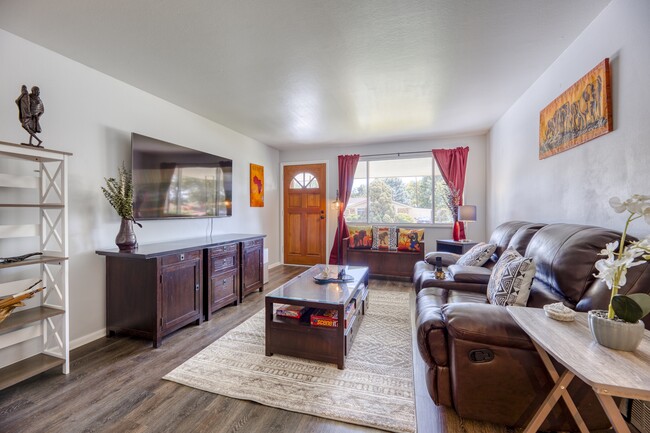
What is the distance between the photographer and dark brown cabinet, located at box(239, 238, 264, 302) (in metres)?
3.54

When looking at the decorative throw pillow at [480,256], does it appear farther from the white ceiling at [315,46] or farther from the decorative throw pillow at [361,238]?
the decorative throw pillow at [361,238]

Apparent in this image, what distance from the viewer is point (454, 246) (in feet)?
14.3

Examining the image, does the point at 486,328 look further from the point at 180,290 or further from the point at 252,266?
the point at 252,266

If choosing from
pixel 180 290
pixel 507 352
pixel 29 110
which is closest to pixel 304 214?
pixel 180 290

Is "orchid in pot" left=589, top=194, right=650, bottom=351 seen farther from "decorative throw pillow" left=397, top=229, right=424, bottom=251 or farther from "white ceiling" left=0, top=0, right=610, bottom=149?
"decorative throw pillow" left=397, top=229, right=424, bottom=251

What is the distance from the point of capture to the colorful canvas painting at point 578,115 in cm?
180

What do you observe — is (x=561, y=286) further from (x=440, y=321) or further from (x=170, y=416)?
(x=170, y=416)

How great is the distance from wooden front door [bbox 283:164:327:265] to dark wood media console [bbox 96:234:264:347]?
2.80 metres

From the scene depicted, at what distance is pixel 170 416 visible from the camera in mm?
1580

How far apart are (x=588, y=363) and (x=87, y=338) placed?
342 centimetres

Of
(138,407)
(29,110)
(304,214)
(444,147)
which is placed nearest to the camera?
(138,407)

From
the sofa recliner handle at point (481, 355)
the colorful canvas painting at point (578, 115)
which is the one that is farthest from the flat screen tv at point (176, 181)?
the colorful canvas painting at point (578, 115)

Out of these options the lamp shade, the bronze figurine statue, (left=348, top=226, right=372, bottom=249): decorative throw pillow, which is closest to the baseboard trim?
the bronze figurine statue

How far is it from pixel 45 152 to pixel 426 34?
282 cm
